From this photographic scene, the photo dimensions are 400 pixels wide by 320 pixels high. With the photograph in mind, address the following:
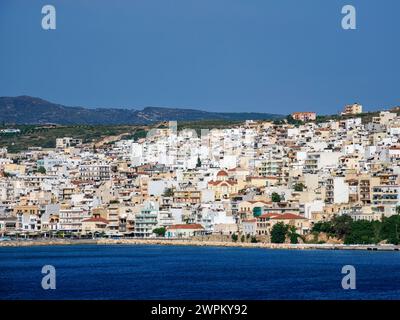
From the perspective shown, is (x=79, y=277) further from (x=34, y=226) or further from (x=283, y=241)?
(x=34, y=226)

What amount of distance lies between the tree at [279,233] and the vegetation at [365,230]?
5.10 ft

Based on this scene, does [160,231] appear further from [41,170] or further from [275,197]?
[41,170]

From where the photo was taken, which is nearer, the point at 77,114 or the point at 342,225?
the point at 342,225

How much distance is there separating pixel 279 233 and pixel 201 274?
15.1 meters

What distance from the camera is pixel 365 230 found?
1875 inches

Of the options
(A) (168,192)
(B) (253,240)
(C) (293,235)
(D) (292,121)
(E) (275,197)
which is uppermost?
(D) (292,121)

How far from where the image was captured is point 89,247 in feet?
176

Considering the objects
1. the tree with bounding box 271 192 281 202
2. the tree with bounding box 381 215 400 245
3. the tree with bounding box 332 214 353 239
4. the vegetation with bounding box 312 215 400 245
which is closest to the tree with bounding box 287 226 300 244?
the vegetation with bounding box 312 215 400 245

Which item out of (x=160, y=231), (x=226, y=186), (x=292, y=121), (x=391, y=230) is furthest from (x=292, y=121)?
(x=391, y=230)

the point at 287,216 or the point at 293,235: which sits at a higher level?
the point at 287,216

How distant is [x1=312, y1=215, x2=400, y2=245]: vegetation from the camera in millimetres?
47125

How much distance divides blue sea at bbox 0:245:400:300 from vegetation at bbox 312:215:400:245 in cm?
187

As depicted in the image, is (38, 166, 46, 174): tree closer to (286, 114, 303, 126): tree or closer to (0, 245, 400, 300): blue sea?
(286, 114, 303, 126): tree
